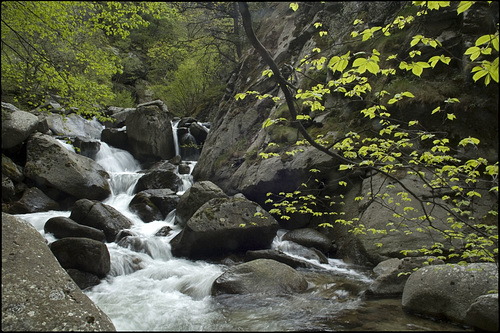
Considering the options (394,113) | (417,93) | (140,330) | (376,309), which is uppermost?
(417,93)

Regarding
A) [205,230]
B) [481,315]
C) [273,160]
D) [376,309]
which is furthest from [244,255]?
[481,315]

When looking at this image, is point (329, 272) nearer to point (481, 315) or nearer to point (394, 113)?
point (481, 315)

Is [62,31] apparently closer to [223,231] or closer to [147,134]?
[223,231]

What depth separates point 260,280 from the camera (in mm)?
6051

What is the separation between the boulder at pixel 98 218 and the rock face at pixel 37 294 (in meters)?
5.48

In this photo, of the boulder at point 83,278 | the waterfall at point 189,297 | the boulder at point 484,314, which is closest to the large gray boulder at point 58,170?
the waterfall at point 189,297

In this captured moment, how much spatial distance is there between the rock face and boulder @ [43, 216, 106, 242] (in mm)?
4688

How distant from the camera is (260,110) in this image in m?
14.3

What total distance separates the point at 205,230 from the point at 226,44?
18.5 m

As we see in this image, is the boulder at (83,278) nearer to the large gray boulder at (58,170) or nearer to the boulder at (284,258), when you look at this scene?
the boulder at (284,258)

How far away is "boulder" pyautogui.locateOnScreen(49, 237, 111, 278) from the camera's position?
663 centimetres

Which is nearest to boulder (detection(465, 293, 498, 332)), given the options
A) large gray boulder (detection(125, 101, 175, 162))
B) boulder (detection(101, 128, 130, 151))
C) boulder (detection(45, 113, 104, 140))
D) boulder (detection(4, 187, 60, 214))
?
boulder (detection(4, 187, 60, 214))

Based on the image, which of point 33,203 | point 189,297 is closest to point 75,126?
point 33,203

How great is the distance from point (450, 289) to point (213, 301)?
3.99m
